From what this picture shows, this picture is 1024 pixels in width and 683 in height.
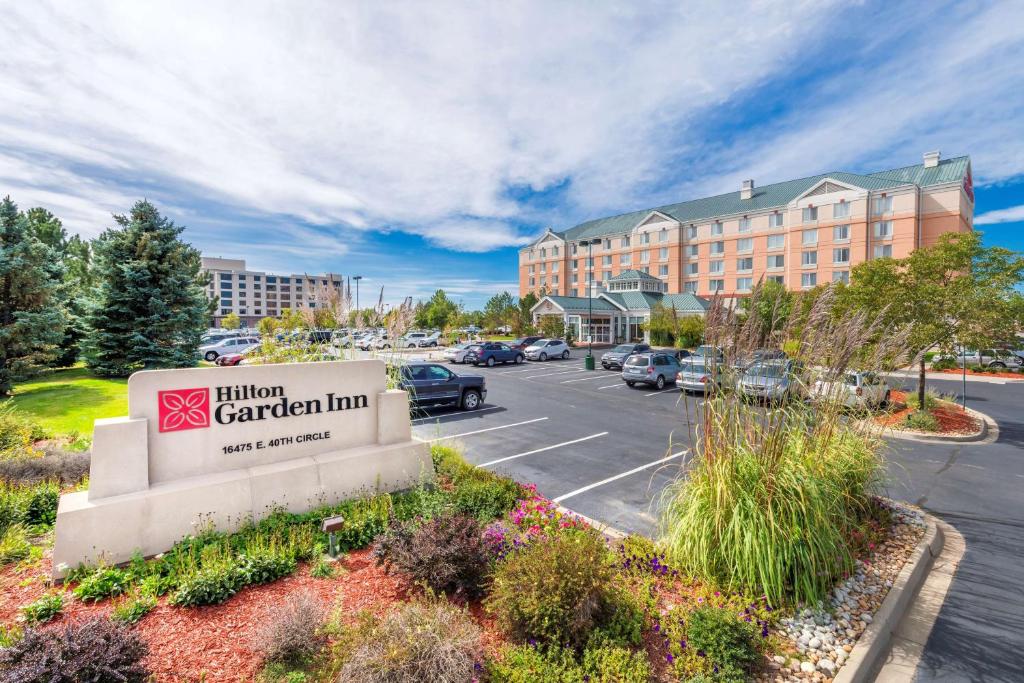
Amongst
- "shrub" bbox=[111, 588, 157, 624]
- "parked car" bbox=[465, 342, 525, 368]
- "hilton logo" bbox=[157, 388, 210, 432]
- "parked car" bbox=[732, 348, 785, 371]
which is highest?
"parked car" bbox=[732, 348, 785, 371]

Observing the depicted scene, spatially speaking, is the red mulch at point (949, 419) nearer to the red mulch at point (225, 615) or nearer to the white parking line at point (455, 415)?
the white parking line at point (455, 415)

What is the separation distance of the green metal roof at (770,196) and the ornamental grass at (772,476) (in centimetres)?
5302

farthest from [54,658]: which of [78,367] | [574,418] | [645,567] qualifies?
[78,367]

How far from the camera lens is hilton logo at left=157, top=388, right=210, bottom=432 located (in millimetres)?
5516

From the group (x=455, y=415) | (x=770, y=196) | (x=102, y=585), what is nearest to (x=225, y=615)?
(x=102, y=585)

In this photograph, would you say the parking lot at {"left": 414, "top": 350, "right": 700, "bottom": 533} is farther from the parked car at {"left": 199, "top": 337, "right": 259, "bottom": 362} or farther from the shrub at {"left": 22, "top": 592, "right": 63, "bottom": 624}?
the parked car at {"left": 199, "top": 337, "right": 259, "bottom": 362}

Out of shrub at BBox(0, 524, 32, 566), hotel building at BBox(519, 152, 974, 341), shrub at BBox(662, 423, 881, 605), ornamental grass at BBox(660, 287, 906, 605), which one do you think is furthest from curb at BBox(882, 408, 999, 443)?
hotel building at BBox(519, 152, 974, 341)

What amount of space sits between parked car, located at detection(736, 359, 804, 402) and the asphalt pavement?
2.08 ft

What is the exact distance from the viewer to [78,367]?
19922mm

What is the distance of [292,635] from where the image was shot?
135 inches

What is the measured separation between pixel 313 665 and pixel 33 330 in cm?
1755

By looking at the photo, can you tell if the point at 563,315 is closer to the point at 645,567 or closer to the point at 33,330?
the point at 33,330

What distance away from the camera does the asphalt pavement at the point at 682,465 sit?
4.36m

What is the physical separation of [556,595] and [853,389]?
520cm
